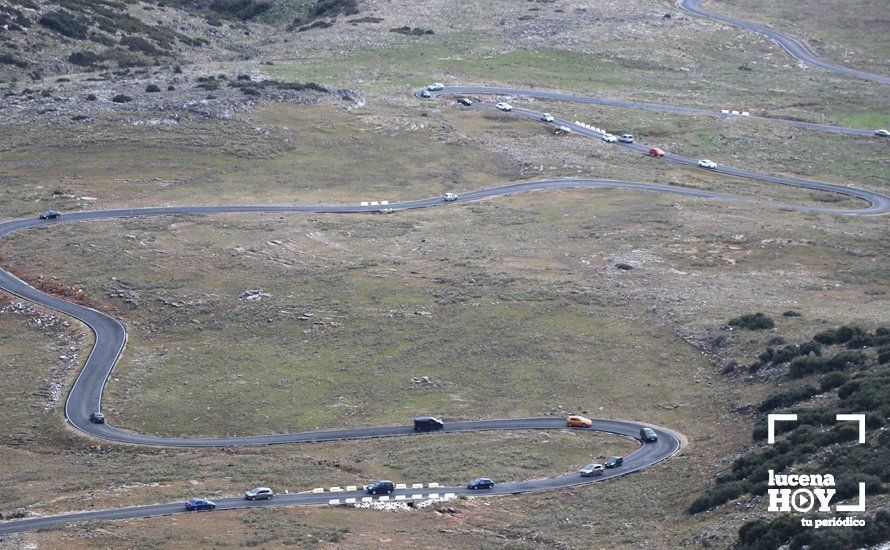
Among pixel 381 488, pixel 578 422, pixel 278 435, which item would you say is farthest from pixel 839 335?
pixel 278 435

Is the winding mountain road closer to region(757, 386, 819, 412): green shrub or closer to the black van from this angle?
the black van

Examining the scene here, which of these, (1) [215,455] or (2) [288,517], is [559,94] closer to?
(1) [215,455]

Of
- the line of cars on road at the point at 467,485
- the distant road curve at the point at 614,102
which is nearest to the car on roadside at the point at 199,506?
the line of cars on road at the point at 467,485

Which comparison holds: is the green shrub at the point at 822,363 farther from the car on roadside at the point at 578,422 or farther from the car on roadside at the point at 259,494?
the car on roadside at the point at 259,494

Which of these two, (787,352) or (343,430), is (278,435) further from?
(787,352)

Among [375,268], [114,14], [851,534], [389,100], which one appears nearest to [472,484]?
[851,534]
